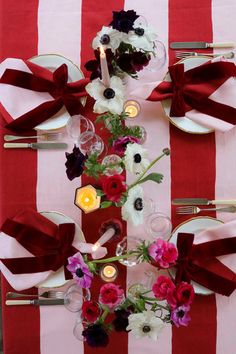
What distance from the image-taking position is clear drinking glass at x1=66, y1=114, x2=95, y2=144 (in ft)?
4.01

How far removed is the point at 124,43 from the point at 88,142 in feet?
0.97

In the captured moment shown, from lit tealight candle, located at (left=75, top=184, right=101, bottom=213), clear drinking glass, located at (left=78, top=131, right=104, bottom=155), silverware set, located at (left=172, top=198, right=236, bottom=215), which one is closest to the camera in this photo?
lit tealight candle, located at (left=75, top=184, right=101, bottom=213)

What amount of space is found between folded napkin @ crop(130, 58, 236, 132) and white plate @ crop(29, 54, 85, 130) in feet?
0.65

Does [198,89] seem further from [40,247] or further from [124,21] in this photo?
[40,247]

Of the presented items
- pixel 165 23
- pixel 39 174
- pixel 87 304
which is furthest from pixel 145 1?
pixel 87 304

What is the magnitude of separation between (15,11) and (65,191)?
616 mm

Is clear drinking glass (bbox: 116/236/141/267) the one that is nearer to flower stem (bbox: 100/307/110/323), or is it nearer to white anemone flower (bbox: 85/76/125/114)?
flower stem (bbox: 100/307/110/323)

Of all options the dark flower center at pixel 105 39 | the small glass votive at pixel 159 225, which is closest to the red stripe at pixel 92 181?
the small glass votive at pixel 159 225

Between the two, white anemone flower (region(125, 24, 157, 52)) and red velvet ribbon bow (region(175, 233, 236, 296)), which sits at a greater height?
white anemone flower (region(125, 24, 157, 52))

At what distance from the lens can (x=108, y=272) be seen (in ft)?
3.87

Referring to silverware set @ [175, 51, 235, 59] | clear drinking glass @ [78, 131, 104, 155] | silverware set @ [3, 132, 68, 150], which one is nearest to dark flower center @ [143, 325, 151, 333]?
clear drinking glass @ [78, 131, 104, 155]

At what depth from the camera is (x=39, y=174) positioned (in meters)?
1.29

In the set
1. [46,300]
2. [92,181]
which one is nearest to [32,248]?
[46,300]

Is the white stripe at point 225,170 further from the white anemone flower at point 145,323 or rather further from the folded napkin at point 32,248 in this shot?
the folded napkin at point 32,248
